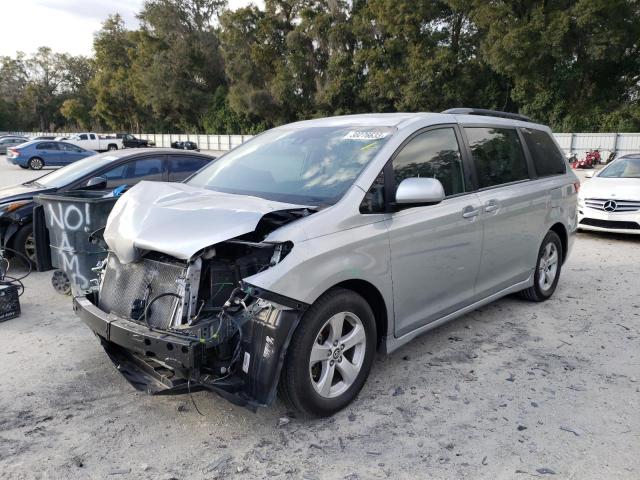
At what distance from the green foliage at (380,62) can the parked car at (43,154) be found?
71.3 ft

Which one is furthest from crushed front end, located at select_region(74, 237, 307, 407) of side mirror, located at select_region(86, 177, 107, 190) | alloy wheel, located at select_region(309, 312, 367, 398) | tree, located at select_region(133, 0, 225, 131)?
tree, located at select_region(133, 0, 225, 131)

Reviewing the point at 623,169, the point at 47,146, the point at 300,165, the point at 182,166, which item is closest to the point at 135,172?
the point at 182,166

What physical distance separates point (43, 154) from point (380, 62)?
2416cm

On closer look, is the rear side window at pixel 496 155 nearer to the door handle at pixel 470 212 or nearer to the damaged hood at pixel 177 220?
the door handle at pixel 470 212

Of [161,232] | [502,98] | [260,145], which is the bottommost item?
[161,232]

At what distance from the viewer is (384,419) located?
3.20 m

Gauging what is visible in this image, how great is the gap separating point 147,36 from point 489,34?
42.4m

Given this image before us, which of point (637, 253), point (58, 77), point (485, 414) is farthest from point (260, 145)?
point (58, 77)

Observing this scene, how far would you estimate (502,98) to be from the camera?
1463 inches

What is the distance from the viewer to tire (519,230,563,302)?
17.2 feet

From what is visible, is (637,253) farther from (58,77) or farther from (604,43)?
(58,77)

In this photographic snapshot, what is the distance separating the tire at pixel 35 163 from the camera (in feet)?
79.3

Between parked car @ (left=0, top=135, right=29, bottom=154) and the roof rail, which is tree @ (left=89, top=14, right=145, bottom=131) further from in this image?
the roof rail

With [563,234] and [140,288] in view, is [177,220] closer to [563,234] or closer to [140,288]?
[140,288]
